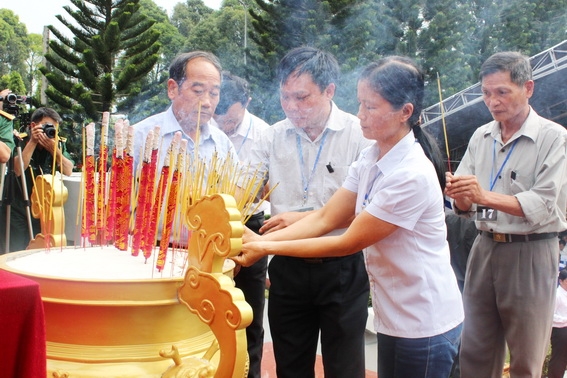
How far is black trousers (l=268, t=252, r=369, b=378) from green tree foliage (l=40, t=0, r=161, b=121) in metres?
6.95

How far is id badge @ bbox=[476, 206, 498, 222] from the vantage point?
2494mm

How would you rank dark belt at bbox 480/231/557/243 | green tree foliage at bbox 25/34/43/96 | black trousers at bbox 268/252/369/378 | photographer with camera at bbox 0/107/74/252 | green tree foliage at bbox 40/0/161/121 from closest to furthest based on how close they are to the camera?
black trousers at bbox 268/252/369/378, dark belt at bbox 480/231/557/243, photographer with camera at bbox 0/107/74/252, green tree foliage at bbox 40/0/161/121, green tree foliage at bbox 25/34/43/96

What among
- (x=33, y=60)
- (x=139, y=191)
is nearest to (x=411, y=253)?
(x=139, y=191)

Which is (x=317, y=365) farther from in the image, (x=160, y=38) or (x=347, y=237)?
(x=160, y=38)

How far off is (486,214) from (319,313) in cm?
89

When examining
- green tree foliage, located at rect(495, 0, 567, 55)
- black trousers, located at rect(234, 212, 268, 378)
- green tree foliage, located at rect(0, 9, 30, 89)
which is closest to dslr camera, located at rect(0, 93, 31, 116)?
black trousers, located at rect(234, 212, 268, 378)

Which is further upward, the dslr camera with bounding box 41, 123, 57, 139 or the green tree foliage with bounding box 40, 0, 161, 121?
the green tree foliage with bounding box 40, 0, 161, 121

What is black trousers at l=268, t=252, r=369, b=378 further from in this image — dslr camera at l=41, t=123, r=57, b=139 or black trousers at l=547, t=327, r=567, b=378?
dslr camera at l=41, t=123, r=57, b=139

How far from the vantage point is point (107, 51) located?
878 cm

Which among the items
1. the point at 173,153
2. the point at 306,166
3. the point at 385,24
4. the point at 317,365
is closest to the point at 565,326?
the point at 317,365

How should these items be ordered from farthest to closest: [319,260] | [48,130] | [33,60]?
1. [33,60]
2. [48,130]
3. [319,260]

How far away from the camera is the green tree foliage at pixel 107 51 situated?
8.64m

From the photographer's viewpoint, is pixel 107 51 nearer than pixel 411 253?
No

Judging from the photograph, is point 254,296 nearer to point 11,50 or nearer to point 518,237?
point 518,237
